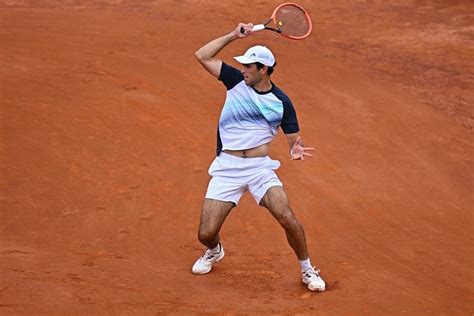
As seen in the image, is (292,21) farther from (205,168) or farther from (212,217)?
(205,168)

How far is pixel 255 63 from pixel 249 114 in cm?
45

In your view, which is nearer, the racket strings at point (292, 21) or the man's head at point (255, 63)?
the man's head at point (255, 63)

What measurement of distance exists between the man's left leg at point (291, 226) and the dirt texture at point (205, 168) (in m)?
0.15

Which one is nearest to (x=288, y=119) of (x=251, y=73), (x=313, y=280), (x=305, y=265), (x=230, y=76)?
(x=251, y=73)

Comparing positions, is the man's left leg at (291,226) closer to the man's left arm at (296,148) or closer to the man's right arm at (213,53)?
the man's left arm at (296,148)

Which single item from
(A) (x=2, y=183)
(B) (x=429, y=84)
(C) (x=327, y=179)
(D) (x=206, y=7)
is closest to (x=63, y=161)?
(A) (x=2, y=183)

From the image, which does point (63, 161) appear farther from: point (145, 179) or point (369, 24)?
point (369, 24)

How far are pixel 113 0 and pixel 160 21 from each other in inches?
75.3

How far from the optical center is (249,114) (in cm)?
781

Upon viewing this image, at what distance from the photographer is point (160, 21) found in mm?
17422

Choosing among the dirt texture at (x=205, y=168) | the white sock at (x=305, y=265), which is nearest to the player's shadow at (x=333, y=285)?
the dirt texture at (x=205, y=168)

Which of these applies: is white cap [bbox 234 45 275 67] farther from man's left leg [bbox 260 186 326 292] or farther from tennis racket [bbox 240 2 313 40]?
man's left leg [bbox 260 186 326 292]

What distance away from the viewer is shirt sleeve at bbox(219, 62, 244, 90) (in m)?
7.86

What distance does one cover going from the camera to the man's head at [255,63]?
25.2 ft
